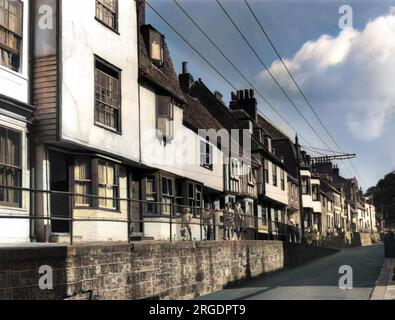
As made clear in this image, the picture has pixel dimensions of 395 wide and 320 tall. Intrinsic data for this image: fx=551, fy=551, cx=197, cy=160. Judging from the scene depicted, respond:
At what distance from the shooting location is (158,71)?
851 inches

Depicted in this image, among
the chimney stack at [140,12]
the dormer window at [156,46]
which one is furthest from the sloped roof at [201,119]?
the chimney stack at [140,12]

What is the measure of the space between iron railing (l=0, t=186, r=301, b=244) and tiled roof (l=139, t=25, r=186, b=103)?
4.63 metres

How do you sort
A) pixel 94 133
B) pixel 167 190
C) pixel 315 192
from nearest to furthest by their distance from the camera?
pixel 94 133 < pixel 167 190 < pixel 315 192

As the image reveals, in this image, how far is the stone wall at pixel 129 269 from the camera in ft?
32.1

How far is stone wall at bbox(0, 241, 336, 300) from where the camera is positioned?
9789 mm

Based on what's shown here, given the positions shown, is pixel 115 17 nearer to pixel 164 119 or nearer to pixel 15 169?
pixel 164 119

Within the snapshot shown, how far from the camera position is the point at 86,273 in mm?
11812

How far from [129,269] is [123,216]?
3499 millimetres

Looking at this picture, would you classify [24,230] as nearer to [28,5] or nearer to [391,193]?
[28,5]

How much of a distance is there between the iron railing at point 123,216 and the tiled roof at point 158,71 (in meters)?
4.63

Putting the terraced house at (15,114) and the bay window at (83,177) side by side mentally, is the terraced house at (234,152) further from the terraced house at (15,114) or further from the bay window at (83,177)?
the terraced house at (15,114)

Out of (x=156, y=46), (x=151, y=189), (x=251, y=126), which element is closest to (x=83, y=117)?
(x=151, y=189)
